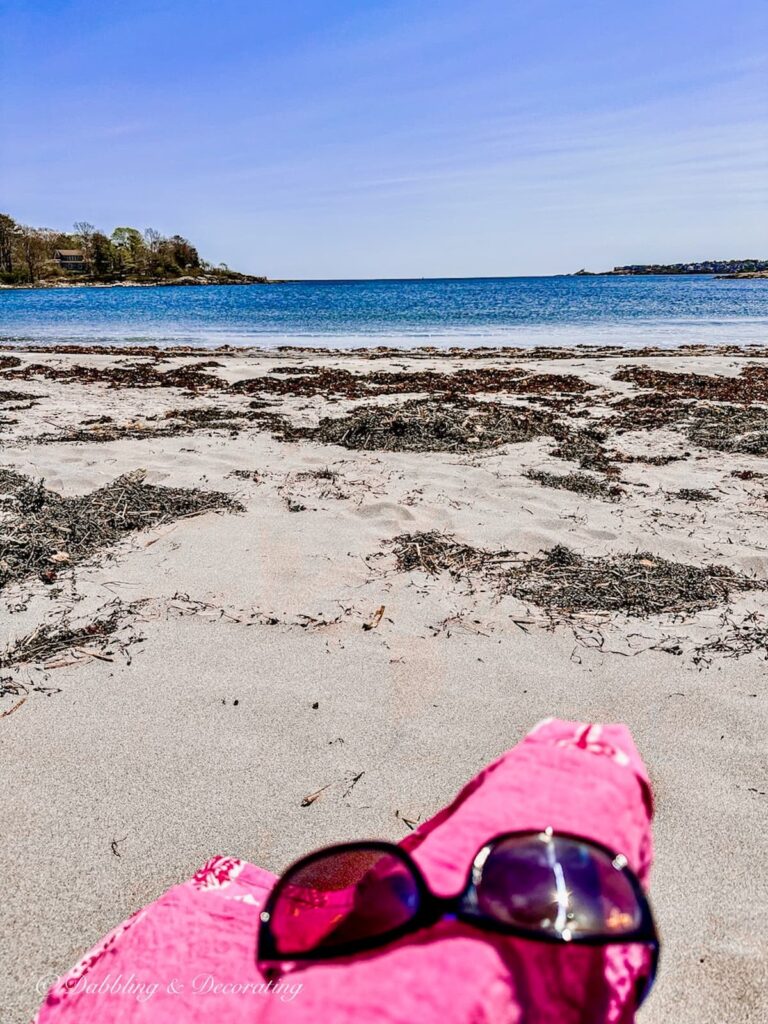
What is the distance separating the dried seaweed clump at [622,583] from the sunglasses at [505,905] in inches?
113

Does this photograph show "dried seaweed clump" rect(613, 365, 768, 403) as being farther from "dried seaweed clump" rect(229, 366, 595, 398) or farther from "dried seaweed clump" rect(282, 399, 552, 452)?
"dried seaweed clump" rect(282, 399, 552, 452)

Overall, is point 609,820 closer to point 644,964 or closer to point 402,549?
point 644,964

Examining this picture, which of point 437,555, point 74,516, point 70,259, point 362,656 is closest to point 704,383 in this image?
point 437,555

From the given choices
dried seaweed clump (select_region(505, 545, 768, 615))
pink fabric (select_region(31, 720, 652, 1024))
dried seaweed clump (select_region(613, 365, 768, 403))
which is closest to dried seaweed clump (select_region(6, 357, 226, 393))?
dried seaweed clump (select_region(613, 365, 768, 403))

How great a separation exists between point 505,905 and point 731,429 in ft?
25.2

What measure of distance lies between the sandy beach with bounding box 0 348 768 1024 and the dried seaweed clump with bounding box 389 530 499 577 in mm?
21

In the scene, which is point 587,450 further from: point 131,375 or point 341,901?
point 131,375

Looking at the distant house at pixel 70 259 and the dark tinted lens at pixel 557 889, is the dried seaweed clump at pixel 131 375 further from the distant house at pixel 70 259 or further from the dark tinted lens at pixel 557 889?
the distant house at pixel 70 259

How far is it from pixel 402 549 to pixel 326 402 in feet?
18.7

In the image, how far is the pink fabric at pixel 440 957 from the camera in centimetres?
72

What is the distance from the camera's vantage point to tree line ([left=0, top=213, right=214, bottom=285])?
112312 mm

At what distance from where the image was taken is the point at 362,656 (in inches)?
126

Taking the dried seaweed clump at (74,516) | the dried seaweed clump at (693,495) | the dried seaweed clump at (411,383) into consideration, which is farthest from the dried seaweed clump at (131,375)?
the dried seaweed clump at (693,495)

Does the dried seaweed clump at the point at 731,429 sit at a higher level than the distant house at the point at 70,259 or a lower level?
lower
